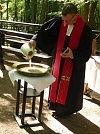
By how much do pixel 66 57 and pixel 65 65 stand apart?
184 millimetres

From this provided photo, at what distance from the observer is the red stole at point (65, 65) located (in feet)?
11.5

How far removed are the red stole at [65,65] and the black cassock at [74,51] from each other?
6 centimetres

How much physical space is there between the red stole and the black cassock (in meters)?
0.06

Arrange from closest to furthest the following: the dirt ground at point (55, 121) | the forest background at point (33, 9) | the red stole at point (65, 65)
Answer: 1. the dirt ground at point (55, 121)
2. the red stole at point (65, 65)
3. the forest background at point (33, 9)

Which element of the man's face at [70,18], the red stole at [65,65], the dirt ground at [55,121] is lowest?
the dirt ground at [55,121]

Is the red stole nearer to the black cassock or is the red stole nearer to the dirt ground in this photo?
the black cassock

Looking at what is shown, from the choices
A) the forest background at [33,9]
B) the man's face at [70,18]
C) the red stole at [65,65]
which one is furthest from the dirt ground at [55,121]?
the forest background at [33,9]

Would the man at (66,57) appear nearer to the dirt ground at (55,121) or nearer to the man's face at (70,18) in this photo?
the man's face at (70,18)

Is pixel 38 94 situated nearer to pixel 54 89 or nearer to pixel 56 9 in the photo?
pixel 54 89

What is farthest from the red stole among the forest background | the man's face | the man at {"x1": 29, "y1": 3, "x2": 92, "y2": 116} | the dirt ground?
the forest background

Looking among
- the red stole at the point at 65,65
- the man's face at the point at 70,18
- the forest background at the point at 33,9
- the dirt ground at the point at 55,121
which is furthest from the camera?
the forest background at the point at 33,9

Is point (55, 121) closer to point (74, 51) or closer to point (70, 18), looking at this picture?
point (74, 51)

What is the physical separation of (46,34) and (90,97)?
1.89 metres

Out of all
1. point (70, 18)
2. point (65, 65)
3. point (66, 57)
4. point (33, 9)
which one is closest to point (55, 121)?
point (65, 65)
